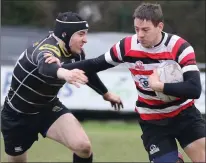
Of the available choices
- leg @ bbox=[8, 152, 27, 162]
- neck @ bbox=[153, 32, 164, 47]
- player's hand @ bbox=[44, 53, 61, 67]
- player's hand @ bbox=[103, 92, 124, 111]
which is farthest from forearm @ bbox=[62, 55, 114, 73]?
leg @ bbox=[8, 152, 27, 162]

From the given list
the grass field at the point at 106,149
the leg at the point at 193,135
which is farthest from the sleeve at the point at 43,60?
the grass field at the point at 106,149

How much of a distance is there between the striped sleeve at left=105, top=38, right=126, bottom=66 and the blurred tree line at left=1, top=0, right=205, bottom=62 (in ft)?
54.0

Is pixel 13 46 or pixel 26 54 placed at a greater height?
pixel 26 54

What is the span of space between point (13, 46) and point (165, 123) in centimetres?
1132

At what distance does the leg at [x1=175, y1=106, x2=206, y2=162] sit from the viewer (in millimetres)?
6395

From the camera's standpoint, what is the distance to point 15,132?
7.75m

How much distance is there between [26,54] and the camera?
749cm

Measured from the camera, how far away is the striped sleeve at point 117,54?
21.5 ft

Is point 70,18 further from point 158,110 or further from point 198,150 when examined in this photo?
point 198,150

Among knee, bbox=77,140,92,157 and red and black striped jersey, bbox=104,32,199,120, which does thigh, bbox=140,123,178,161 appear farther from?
knee, bbox=77,140,92,157

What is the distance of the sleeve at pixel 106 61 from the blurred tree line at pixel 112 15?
16416mm

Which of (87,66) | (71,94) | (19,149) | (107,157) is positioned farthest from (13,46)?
(87,66)

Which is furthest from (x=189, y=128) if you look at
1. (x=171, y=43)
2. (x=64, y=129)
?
(x=64, y=129)

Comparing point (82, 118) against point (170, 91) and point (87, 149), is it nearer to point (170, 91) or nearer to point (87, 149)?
point (87, 149)
